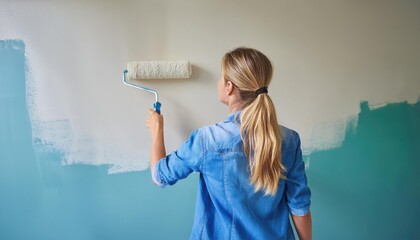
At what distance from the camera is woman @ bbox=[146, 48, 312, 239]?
0.74m

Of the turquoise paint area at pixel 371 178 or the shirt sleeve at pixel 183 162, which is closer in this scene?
the shirt sleeve at pixel 183 162

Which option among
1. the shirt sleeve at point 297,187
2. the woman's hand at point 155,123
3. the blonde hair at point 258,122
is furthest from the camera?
the woman's hand at point 155,123

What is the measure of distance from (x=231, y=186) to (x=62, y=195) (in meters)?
0.72

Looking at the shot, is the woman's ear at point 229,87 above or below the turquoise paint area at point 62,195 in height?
above

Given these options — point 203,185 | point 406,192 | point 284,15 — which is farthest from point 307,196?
point 406,192

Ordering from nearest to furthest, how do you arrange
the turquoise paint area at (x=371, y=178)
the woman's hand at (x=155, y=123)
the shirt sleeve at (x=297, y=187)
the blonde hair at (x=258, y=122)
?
the blonde hair at (x=258, y=122) → the shirt sleeve at (x=297, y=187) → the woman's hand at (x=155, y=123) → the turquoise paint area at (x=371, y=178)

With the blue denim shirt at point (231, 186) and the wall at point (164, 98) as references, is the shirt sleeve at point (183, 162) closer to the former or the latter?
the blue denim shirt at point (231, 186)

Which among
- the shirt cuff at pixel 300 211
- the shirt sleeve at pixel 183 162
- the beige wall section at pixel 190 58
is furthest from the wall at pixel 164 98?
the shirt cuff at pixel 300 211

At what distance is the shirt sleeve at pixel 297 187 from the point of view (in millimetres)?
836

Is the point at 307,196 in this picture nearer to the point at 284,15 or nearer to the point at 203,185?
the point at 203,185

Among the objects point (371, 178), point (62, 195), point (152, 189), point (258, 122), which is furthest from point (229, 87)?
point (371, 178)

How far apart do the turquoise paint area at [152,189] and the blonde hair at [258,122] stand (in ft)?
1.59

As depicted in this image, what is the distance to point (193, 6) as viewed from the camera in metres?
1.07

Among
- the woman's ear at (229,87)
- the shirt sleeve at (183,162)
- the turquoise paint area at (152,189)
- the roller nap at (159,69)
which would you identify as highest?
the roller nap at (159,69)
